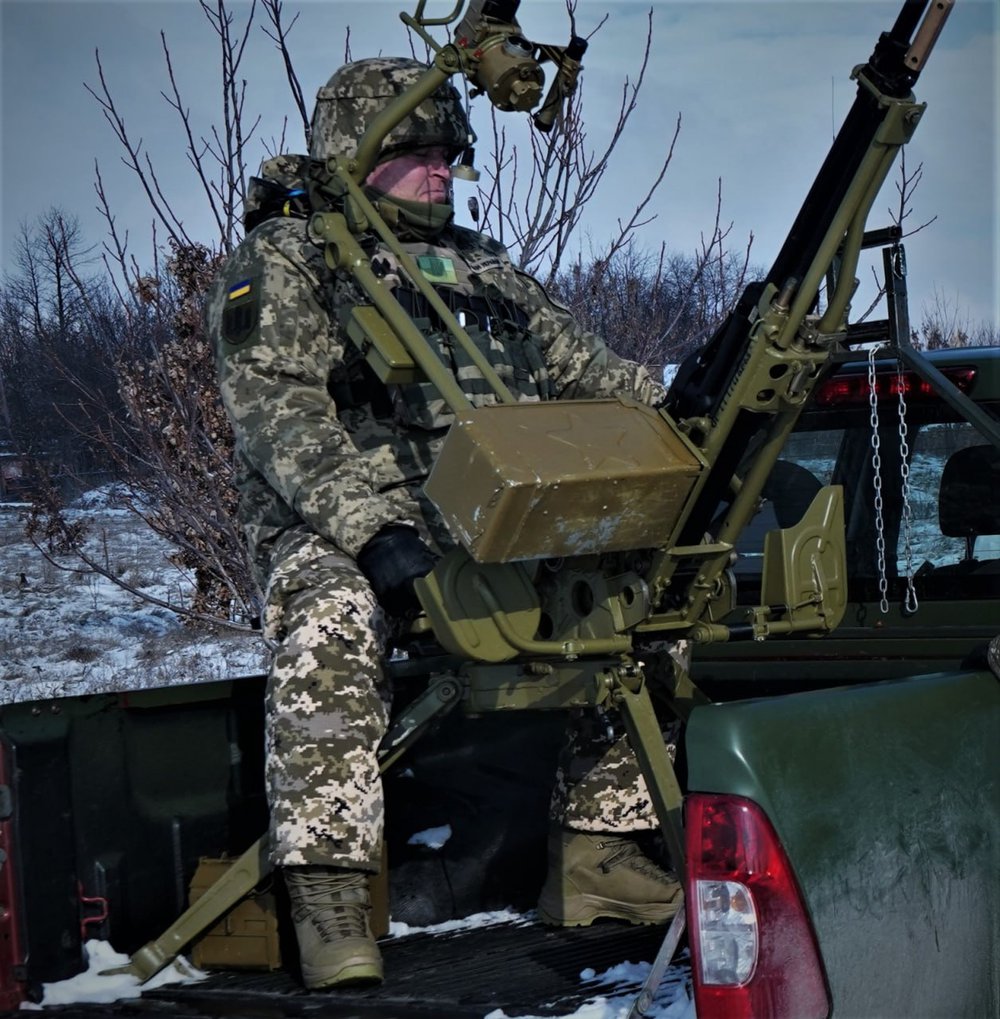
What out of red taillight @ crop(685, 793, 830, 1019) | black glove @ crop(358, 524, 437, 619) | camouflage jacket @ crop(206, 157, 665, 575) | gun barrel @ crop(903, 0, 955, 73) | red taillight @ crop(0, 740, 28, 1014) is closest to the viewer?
red taillight @ crop(685, 793, 830, 1019)

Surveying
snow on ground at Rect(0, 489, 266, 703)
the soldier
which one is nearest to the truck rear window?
the soldier

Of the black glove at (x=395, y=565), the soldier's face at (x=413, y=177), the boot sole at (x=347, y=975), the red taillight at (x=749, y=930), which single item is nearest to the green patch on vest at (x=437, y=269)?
the soldier's face at (x=413, y=177)

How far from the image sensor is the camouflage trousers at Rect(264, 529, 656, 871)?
8.62 feet

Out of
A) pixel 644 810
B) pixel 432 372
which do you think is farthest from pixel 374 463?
pixel 644 810

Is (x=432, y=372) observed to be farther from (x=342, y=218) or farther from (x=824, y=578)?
(x=824, y=578)

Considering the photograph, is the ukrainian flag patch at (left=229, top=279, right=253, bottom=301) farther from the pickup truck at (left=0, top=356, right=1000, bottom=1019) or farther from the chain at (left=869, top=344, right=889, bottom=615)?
the chain at (left=869, top=344, right=889, bottom=615)

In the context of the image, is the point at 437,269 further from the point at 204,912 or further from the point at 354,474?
the point at 204,912

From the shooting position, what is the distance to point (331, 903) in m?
2.62

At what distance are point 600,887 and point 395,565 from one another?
2.80 feet

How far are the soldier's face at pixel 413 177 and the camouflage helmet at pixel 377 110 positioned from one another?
0.02 meters

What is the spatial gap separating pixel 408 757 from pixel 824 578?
1.04 meters

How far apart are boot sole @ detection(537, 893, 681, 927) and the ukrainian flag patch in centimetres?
153

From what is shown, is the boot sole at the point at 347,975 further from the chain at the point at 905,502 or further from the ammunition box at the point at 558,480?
the chain at the point at 905,502

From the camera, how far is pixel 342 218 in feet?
10.2
